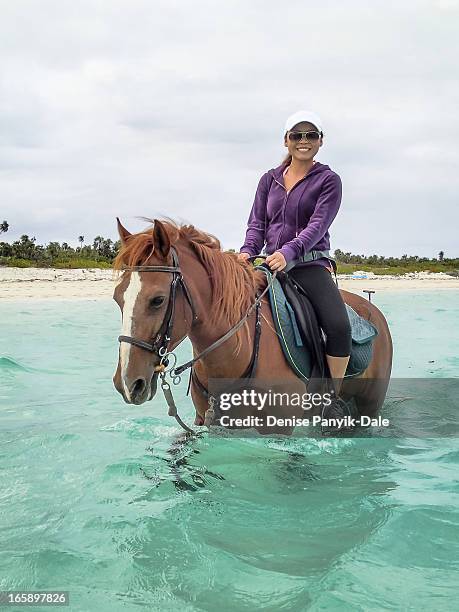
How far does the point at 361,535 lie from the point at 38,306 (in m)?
18.3

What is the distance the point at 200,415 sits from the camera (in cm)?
468

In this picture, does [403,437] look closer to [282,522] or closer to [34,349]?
[282,522]

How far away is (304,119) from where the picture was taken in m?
4.84

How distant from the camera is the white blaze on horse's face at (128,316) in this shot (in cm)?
347

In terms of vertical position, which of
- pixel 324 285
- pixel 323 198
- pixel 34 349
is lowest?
pixel 34 349

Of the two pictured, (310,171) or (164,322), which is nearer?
(164,322)

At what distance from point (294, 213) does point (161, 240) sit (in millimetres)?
1528

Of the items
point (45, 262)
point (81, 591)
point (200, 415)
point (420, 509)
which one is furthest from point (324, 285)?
point (45, 262)

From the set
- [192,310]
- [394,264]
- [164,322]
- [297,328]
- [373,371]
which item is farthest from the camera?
[394,264]

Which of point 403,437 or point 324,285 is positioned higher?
point 324,285

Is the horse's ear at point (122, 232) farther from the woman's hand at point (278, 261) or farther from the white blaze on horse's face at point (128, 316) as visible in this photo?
the woman's hand at point (278, 261)

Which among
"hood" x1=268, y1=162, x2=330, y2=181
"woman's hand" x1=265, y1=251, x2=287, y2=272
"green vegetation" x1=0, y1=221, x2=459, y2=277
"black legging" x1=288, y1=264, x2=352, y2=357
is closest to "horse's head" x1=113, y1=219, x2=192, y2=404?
"woman's hand" x1=265, y1=251, x2=287, y2=272

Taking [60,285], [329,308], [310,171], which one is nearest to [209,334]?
[329,308]

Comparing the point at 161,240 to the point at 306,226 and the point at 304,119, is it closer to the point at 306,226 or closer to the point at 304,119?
the point at 306,226
